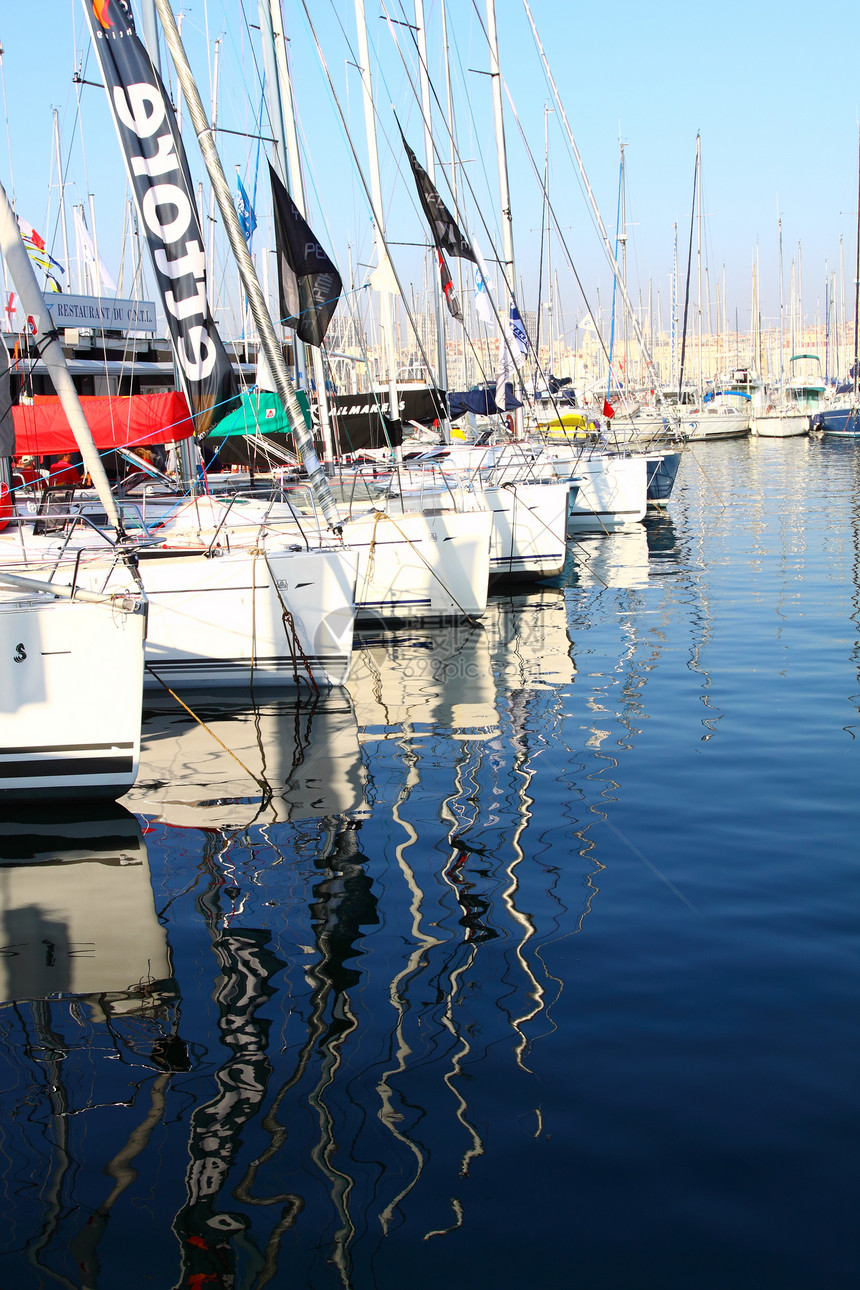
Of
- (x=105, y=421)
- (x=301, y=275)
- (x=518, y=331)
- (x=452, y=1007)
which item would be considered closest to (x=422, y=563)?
(x=301, y=275)

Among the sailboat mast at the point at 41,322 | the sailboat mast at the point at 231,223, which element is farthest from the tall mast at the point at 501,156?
the sailboat mast at the point at 41,322

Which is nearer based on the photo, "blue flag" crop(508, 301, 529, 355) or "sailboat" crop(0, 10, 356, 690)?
"sailboat" crop(0, 10, 356, 690)

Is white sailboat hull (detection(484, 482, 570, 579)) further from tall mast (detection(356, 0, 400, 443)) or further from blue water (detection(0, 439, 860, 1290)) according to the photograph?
blue water (detection(0, 439, 860, 1290))

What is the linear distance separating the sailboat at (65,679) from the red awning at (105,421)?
17.3 feet

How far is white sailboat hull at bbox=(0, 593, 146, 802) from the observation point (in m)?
6.67

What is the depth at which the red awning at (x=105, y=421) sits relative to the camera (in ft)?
40.9

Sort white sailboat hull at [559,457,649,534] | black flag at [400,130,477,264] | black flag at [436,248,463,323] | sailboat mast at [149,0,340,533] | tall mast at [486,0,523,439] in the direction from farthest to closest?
white sailboat hull at [559,457,649,534] < tall mast at [486,0,523,439] < black flag at [436,248,463,323] < black flag at [400,130,477,264] < sailboat mast at [149,0,340,533]

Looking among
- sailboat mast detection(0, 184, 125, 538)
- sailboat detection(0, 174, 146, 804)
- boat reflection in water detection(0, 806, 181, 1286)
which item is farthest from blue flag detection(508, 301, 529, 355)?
boat reflection in water detection(0, 806, 181, 1286)

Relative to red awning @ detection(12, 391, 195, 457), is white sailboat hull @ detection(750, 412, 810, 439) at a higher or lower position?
higher

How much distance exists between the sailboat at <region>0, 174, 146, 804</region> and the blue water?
0.36m

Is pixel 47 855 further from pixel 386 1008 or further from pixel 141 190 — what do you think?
pixel 141 190

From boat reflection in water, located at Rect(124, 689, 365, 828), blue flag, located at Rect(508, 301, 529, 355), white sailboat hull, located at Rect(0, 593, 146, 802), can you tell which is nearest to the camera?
white sailboat hull, located at Rect(0, 593, 146, 802)

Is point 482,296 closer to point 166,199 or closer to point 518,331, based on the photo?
point 518,331

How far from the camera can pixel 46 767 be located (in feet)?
22.6
